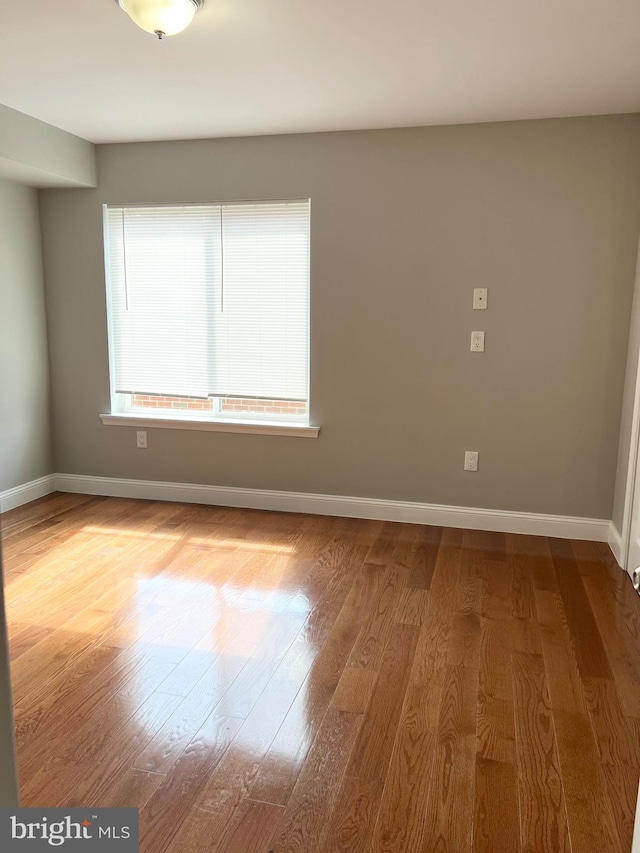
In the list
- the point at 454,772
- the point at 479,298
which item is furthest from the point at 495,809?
the point at 479,298

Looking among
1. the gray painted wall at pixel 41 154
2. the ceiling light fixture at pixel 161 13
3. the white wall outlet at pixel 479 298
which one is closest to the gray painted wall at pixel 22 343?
the gray painted wall at pixel 41 154

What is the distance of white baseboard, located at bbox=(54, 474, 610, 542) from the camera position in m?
3.77

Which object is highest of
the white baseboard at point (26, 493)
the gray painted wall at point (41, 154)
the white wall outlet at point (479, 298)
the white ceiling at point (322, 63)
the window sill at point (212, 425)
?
the white ceiling at point (322, 63)

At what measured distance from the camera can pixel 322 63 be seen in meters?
2.75

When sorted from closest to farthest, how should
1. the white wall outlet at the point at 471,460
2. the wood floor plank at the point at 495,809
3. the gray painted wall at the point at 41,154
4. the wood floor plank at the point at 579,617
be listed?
the wood floor plank at the point at 495,809
the wood floor plank at the point at 579,617
the gray painted wall at the point at 41,154
the white wall outlet at the point at 471,460

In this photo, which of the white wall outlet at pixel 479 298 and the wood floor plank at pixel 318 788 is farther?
the white wall outlet at pixel 479 298

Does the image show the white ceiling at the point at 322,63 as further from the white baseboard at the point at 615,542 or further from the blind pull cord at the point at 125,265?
the white baseboard at the point at 615,542

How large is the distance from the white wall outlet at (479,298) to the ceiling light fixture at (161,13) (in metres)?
2.08

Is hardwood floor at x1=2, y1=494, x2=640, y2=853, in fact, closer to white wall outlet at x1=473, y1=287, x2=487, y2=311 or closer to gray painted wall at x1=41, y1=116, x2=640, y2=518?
gray painted wall at x1=41, y1=116, x2=640, y2=518

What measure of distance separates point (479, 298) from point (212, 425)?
6.19ft

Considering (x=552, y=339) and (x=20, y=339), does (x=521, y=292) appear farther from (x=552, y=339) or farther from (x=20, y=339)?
(x=20, y=339)

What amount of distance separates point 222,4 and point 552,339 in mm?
2386

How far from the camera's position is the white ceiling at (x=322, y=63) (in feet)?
7.58

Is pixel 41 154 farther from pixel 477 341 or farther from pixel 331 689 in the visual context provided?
pixel 331 689
